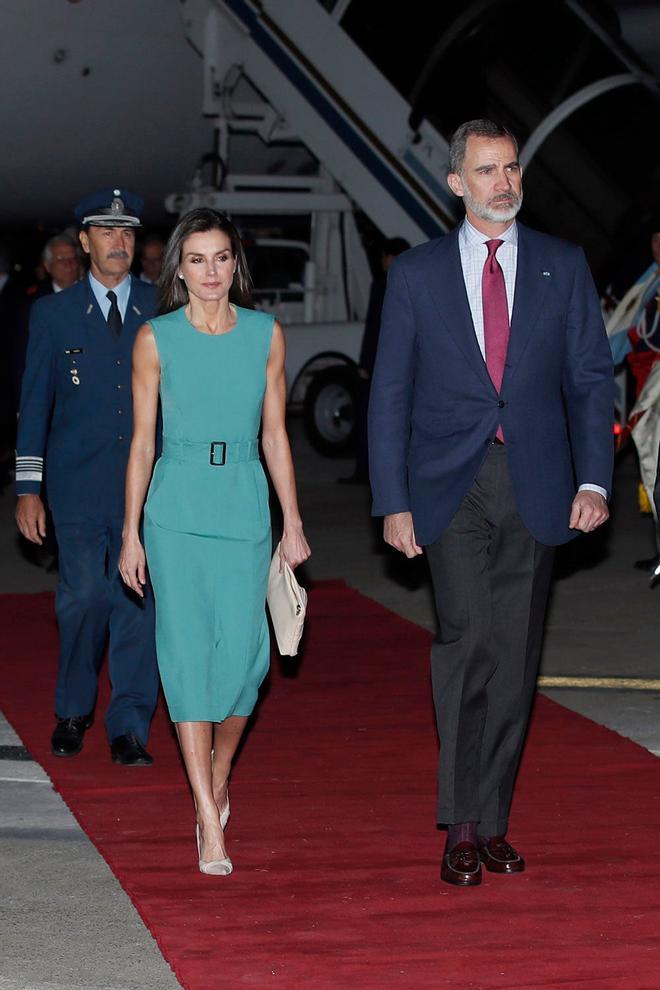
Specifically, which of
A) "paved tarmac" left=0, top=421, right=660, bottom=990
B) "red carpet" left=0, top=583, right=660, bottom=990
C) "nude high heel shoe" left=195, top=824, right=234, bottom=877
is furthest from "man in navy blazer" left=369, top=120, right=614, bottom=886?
"paved tarmac" left=0, top=421, right=660, bottom=990

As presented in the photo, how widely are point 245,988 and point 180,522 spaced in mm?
1375

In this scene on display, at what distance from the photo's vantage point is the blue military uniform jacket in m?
6.39

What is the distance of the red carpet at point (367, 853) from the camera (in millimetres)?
4371

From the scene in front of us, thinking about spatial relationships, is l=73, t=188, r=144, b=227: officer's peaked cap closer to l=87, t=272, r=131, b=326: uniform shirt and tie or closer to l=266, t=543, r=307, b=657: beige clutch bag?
l=87, t=272, r=131, b=326: uniform shirt and tie

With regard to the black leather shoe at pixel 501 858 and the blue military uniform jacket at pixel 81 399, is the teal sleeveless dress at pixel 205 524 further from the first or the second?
the blue military uniform jacket at pixel 81 399

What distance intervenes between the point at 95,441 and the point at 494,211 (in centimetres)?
208

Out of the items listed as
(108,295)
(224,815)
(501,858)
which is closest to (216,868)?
(224,815)

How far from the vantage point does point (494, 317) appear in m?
4.95

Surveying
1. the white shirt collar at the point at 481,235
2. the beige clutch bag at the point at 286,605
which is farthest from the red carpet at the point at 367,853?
the white shirt collar at the point at 481,235

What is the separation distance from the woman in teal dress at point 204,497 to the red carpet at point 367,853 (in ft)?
1.09

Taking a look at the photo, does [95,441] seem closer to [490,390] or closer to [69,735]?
[69,735]

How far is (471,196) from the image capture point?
4.89 m

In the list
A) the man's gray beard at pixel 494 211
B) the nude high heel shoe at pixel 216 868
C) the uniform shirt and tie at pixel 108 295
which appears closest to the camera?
the man's gray beard at pixel 494 211

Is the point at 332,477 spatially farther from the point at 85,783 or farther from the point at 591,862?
the point at 591,862
